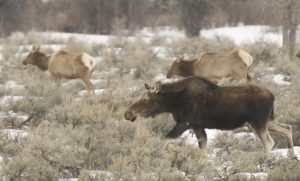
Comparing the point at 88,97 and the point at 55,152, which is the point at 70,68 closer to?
the point at 88,97

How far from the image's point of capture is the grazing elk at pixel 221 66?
50.2 feet

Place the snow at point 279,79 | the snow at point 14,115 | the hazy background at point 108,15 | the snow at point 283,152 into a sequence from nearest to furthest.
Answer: the snow at point 283,152
the snow at point 14,115
the snow at point 279,79
the hazy background at point 108,15

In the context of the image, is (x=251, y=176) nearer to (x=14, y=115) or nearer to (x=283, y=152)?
(x=283, y=152)

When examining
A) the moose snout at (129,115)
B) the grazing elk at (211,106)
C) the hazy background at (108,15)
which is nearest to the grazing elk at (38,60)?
the moose snout at (129,115)

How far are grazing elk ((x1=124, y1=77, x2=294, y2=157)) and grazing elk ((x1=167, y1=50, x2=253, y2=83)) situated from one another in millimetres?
6288

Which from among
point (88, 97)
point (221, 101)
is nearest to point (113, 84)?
point (88, 97)

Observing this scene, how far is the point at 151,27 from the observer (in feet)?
117

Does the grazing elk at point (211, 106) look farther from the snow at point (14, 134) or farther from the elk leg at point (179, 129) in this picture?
the snow at point (14, 134)

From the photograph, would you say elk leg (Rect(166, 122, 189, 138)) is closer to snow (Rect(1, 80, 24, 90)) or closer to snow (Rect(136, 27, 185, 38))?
snow (Rect(1, 80, 24, 90))

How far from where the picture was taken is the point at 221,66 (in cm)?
1553

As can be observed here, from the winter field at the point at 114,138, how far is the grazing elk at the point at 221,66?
909 millimetres

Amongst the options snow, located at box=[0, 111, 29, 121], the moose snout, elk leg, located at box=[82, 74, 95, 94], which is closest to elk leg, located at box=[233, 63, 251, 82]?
elk leg, located at box=[82, 74, 95, 94]

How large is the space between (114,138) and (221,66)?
259 inches

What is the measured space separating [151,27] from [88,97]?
885 inches
